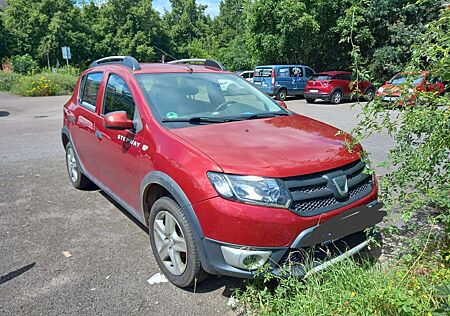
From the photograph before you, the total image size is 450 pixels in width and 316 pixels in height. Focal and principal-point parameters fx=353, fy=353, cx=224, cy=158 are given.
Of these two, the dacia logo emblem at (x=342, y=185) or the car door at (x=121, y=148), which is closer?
the dacia logo emblem at (x=342, y=185)

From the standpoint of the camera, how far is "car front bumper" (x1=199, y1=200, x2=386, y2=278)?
7.98 feet

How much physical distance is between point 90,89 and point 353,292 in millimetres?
3862

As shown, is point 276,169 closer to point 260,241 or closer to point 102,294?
point 260,241

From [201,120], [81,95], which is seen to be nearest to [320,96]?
[81,95]

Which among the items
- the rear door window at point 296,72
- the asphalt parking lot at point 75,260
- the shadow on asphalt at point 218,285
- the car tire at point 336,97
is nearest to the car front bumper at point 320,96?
the car tire at point 336,97

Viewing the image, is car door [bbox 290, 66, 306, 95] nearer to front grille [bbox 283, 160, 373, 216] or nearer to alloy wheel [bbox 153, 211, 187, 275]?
front grille [bbox 283, 160, 373, 216]

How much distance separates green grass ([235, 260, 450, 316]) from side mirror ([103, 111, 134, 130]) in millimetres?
1767

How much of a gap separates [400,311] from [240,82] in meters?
2.97

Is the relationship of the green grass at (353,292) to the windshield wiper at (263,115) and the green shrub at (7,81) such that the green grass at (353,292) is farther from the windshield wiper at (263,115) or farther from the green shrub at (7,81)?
the green shrub at (7,81)

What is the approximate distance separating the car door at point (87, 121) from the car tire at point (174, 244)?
157cm

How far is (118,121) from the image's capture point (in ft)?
10.6

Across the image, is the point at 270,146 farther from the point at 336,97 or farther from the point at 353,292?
the point at 336,97

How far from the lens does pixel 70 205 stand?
183 inches

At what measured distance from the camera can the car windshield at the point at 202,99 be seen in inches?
131
